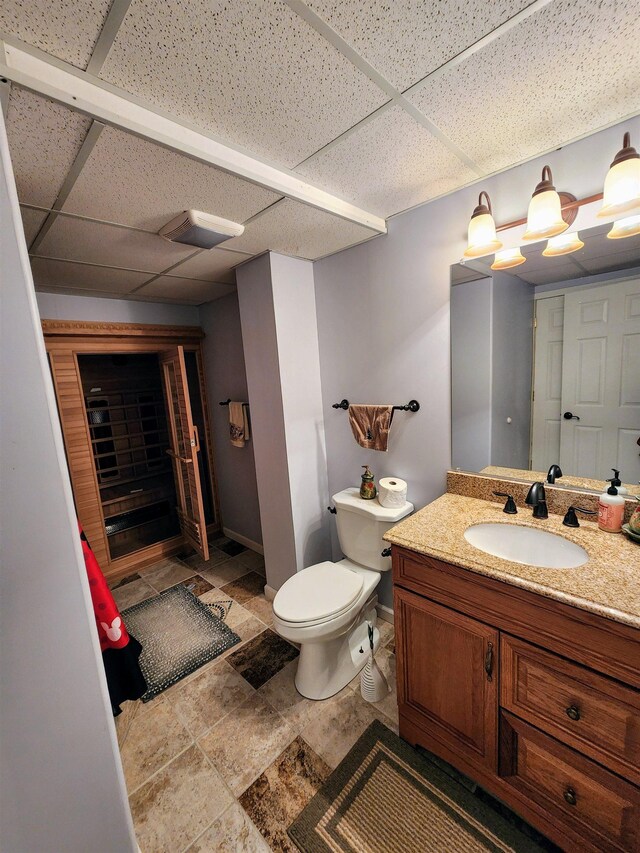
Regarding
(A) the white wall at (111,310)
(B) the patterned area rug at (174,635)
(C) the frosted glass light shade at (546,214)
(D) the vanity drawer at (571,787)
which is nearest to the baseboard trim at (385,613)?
(B) the patterned area rug at (174,635)

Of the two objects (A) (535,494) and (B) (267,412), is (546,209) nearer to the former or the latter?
(A) (535,494)

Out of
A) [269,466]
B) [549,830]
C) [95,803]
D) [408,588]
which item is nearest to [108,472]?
[269,466]

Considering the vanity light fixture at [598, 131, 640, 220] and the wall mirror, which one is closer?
the vanity light fixture at [598, 131, 640, 220]

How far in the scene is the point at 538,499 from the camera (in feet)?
4.38

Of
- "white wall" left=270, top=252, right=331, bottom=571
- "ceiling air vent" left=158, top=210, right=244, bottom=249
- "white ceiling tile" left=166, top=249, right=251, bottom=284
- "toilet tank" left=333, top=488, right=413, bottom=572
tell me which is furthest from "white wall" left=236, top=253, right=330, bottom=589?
"ceiling air vent" left=158, top=210, right=244, bottom=249

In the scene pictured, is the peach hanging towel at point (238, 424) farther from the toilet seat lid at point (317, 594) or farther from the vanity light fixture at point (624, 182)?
the vanity light fixture at point (624, 182)

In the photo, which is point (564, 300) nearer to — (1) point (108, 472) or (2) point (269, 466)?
(2) point (269, 466)

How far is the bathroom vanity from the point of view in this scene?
0.88m

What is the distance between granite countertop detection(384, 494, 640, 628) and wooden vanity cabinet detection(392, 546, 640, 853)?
0.13 feet

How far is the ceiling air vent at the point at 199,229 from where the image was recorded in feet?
4.63

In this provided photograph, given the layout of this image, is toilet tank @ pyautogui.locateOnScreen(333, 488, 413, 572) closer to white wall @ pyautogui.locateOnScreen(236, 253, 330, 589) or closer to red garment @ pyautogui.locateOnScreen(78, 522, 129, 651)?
white wall @ pyautogui.locateOnScreen(236, 253, 330, 589)

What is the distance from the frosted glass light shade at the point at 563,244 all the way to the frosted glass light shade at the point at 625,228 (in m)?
0.09

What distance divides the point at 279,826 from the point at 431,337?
2.01 metres

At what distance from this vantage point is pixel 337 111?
38.3 inches
